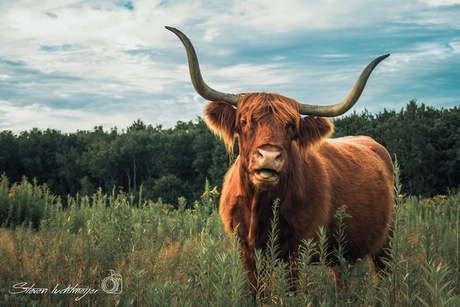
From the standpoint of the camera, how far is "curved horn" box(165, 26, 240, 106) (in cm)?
532

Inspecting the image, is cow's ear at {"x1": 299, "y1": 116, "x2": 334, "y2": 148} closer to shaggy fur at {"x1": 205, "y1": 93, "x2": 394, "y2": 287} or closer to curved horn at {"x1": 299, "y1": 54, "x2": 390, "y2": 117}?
shaggy fur at {"x1": 205, "y1": 93, "x2": 394, "y2": 287}

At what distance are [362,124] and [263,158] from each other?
48.9 metres

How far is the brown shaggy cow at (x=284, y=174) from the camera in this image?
4684 mm

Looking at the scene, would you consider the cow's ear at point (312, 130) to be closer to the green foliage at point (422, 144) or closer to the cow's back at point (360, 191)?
the cow's back at point (360, 191)

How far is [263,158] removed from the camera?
4258mm

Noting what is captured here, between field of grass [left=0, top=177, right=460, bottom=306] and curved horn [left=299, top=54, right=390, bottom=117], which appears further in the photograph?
curved horn [left=299, top=54, right=390, bottom=117]

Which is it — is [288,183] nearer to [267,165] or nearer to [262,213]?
[262,213]

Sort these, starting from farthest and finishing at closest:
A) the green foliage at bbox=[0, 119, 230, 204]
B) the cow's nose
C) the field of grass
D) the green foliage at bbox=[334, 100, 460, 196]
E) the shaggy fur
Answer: the green foliage at bbox=[0, 119, 230, 204], the green foliage at bbox=[334, 100, 460, 196], the shaggy fur, the cow's nose, the field of grass

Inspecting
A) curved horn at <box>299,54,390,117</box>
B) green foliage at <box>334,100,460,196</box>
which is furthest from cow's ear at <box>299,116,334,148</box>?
green foliage at <box>334,100,460,196</box>

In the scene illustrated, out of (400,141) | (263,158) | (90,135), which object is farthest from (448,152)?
(90,135)

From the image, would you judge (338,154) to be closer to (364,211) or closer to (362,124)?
(364,211)

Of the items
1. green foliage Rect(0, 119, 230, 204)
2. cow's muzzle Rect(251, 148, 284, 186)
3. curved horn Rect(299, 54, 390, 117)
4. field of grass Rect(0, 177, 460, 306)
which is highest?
curved horn Rect(299, 54, 390, 117)

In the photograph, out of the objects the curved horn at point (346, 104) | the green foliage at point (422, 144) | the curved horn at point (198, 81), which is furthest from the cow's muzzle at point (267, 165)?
the green foliage at point (422, 144)

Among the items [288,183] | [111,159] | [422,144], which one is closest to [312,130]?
[288,183]
